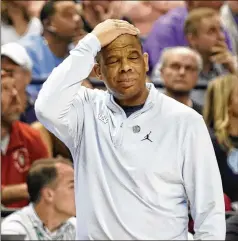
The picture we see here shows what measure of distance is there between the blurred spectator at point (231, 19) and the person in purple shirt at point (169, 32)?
0.05 meters

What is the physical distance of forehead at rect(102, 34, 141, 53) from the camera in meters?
3.51

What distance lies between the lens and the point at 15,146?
6.32m

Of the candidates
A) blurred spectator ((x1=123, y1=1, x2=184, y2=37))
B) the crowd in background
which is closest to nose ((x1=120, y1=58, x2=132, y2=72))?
the crowd in background

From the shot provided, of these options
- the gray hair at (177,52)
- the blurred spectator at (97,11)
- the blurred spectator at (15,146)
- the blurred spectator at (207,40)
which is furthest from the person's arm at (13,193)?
the blurred spectator at (207,40)

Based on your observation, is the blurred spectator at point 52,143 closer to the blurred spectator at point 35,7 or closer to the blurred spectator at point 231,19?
the blurred spectator at point 35,7

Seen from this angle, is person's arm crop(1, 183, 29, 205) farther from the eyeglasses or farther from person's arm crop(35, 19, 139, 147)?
person's arm crop(35, 19, 139, 147)

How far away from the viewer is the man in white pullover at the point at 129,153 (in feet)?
11.3

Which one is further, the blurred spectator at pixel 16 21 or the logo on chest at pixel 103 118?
the blurred spectator at pixel 16 21

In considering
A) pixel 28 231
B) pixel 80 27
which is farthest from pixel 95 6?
pixel 28 231

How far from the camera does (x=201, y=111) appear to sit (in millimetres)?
6895

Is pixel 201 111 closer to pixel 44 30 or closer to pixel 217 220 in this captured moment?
pixel 44 30

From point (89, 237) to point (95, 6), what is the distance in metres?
4.36

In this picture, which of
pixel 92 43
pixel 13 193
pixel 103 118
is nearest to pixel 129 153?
pixel 103 118

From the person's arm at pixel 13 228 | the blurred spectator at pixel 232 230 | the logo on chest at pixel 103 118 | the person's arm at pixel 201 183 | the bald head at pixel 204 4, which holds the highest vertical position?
the bald head at pixel 204 4
